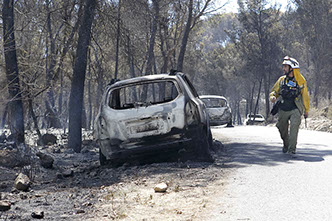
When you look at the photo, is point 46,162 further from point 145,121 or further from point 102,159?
point 145,121

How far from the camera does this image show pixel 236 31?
54.9 metres

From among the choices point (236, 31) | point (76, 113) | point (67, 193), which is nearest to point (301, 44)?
point (236, 31)

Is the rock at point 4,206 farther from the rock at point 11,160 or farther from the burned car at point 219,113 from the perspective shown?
the burned car at point 219,113

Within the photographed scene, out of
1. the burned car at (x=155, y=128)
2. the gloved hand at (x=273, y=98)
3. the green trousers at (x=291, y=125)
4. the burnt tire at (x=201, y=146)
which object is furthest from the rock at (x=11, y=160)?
the green trousers at (x=291, y=125)

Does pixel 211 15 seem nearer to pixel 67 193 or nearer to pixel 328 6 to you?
pixel 328 6

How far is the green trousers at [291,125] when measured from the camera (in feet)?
34.3

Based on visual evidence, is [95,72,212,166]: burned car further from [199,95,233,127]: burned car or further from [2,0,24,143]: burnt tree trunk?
[199,95,233,127]: burned car

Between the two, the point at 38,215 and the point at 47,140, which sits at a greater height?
the point at 38,215

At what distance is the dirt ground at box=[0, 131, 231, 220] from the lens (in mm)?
5527

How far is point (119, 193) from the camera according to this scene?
22.1 feet

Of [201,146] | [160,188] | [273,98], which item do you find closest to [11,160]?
[201,146]

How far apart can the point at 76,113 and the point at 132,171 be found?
732cm

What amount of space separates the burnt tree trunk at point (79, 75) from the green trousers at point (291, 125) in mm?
7091

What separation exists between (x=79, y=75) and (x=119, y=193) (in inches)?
376
